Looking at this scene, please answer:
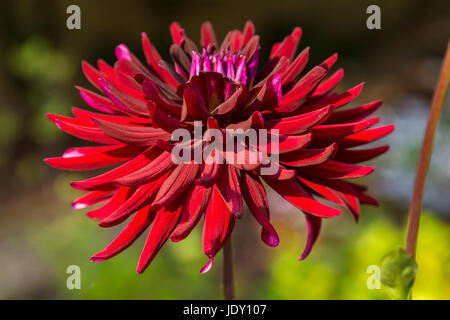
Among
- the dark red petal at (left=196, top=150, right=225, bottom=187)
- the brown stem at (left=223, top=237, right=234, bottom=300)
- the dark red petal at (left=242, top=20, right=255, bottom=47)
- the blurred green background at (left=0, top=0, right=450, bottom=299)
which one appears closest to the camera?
the dark red petal at (left=196, top=150, right=225, bottom=187)

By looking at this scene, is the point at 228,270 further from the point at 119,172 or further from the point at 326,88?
the point at 326,88

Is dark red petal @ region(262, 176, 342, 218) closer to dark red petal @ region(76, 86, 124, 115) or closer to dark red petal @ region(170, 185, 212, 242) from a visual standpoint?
dark red petal @ region(170, 185, 212, 242)

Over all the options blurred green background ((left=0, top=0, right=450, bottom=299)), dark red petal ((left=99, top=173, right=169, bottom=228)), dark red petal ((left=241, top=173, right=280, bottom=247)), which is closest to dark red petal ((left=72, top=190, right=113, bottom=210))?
dark red petal ((left=99, top=173, right=169, bottom=228))

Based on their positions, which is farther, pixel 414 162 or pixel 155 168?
pixel 414 162

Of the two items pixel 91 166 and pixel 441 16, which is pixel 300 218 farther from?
pixel 441 16

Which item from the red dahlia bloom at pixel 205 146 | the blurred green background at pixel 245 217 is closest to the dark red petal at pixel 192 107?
the red dahlia bloom at pixel 205 146
